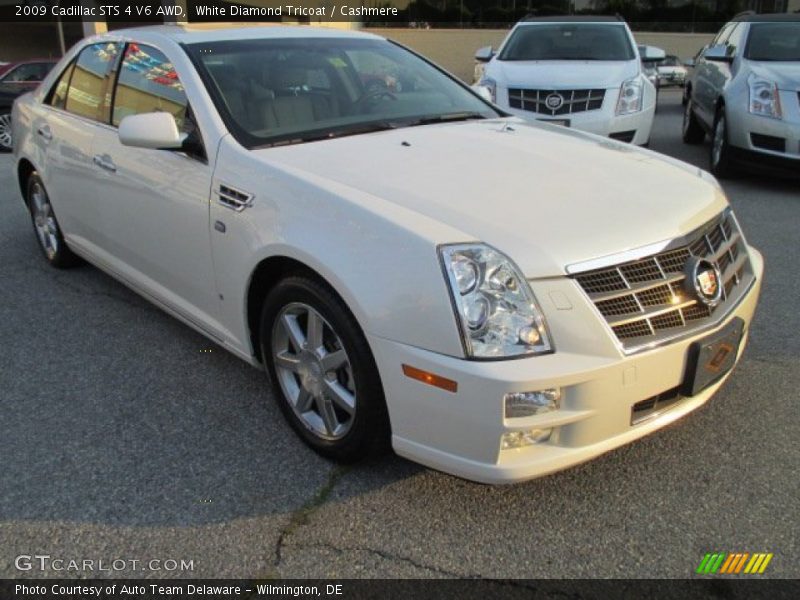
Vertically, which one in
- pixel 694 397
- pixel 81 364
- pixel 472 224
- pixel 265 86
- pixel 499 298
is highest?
pixel 265 86

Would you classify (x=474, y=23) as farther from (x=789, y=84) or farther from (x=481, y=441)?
(x=481, y=441)

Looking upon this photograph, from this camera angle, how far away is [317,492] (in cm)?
272

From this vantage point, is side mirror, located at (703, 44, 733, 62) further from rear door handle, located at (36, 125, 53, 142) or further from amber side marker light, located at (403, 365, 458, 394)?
amber side marker light, located at (403, 365, 458, 394)

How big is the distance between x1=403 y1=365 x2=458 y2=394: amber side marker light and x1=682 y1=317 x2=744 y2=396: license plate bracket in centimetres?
82

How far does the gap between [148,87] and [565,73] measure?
5.11m

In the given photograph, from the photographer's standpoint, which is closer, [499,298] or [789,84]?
[499,298]

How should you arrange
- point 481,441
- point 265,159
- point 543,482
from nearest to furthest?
point 481,441 < point 543,482 < point 265,159

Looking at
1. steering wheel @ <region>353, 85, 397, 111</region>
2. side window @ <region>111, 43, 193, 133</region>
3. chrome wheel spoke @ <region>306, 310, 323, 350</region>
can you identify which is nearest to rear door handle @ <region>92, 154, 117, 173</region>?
side window @ <region>111, 43, 193, 133</region>

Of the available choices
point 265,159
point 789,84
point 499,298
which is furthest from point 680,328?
point 789,84

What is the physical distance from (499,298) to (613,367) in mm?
413

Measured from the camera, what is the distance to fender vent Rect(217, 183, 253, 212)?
292cm

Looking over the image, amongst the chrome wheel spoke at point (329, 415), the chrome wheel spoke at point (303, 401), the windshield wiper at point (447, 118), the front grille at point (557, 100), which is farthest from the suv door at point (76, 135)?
the front grille at point (557, 100)

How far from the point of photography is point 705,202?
2887 mm

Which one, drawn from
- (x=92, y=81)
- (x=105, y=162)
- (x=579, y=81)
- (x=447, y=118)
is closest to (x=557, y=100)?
(x=579, y=81)
